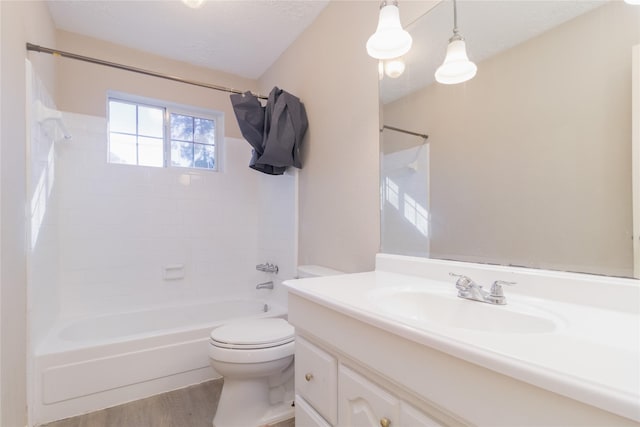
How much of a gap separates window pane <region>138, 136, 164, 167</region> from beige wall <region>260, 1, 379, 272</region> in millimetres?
1310

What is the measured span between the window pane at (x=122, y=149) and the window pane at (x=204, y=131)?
0.51 meters

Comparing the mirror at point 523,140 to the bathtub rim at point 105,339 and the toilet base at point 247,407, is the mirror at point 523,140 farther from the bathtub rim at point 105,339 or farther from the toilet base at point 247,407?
the bathtub rim at point 105,339

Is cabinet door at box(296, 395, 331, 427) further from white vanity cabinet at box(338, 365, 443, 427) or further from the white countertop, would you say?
the white countertop

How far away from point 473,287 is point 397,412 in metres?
0.43

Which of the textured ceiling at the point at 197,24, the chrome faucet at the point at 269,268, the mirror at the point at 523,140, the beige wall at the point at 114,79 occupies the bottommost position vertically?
the chrome faucet at the point at 269,268

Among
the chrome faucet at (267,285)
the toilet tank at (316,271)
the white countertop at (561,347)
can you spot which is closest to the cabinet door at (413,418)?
the white countertop at (561,347)

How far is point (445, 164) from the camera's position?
1.24 meters

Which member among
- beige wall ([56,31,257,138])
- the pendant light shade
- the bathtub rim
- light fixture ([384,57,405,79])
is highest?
beige wall ([56,31,257,138])

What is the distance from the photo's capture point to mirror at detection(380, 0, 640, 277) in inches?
31.8

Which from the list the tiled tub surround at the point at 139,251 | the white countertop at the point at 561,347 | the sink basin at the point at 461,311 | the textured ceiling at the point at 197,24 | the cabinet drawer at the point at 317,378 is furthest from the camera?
the textured ceiling at the point at 197,24

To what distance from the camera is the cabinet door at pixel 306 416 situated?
94 cm

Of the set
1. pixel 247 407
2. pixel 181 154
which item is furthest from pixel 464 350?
pixel 181 154

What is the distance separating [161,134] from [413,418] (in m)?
2.76

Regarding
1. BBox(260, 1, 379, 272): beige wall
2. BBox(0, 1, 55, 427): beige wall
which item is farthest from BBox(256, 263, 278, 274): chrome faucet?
BBox(0, 1, 55, 427): beige wall
